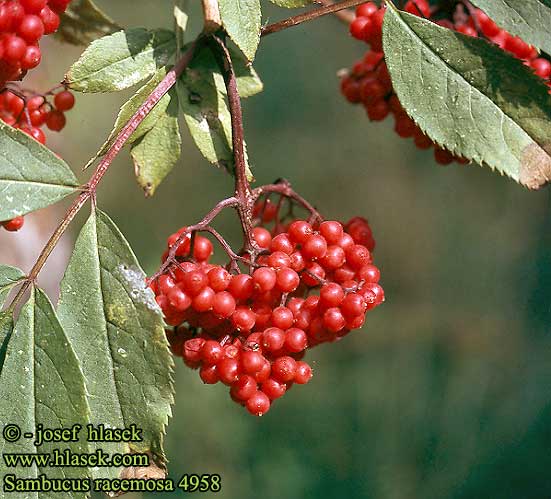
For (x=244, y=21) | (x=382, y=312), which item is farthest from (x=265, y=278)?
(x=382, y=312)

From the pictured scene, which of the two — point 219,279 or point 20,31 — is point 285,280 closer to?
point 219,279

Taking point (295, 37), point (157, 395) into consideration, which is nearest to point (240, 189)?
point (157, 395)

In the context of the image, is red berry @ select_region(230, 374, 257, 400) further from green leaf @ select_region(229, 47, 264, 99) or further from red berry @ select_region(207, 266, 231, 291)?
green leaf @ select_region(229, 47, 264, 99)

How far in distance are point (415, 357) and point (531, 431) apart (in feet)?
4.15

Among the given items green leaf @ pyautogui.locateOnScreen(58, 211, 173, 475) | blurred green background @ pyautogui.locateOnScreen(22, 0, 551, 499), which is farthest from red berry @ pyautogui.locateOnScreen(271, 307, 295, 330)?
blurred green background @ pyautogui.locateOnScreen(22, 0, 551, 499)

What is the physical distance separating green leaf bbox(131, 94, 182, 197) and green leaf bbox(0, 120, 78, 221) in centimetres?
17

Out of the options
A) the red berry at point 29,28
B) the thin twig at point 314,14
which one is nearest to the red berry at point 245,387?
the thin twig at point 314,14

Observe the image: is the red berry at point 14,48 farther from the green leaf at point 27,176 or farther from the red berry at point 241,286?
the red berry at point 241,286

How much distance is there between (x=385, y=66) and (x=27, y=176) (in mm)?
902

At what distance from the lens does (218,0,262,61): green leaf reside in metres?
1.35

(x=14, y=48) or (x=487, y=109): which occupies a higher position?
(x=487, y=109)

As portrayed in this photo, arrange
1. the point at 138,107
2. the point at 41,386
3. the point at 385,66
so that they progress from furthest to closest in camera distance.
A: the point at 385,66
the point at 138,107
the point at 41,386

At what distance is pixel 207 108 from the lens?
62.4 inches

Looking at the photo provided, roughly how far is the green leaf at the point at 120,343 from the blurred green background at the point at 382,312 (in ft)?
10.8
